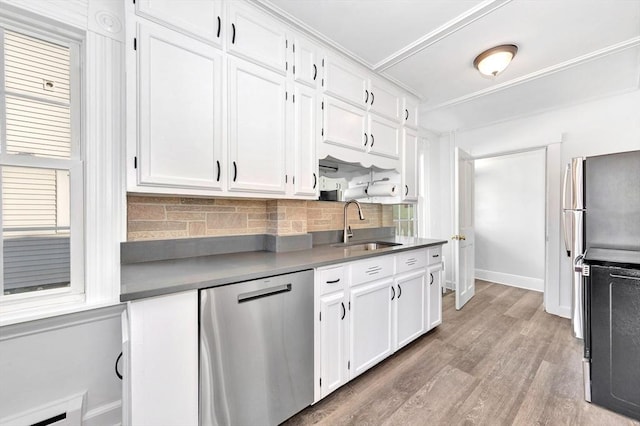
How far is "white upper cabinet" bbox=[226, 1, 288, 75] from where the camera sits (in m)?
1.64

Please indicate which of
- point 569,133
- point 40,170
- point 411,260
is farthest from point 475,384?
point 569,133

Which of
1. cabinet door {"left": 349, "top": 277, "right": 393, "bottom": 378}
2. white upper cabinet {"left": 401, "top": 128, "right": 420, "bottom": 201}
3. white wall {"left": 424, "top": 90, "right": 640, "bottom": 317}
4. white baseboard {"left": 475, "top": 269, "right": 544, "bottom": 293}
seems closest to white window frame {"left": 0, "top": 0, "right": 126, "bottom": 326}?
cabinet door {"left": 349, "top": 277, "right": 393, "bottom": 378}

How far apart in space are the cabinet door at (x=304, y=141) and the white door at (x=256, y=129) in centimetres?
10

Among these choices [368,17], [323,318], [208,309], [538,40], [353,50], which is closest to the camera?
[208,309]

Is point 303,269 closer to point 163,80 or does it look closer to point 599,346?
point 163,80

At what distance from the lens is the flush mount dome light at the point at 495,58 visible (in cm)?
207

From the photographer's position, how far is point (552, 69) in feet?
7.84

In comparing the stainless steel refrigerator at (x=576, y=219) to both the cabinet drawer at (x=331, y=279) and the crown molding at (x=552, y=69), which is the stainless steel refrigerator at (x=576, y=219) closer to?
the crown molding at (x=552, y=69)

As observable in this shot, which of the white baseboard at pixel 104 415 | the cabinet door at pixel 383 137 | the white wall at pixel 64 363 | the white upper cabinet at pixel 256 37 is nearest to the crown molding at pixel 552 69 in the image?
the cabinet door at pixel 383 137

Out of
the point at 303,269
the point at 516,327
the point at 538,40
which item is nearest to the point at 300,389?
the point at 303,269

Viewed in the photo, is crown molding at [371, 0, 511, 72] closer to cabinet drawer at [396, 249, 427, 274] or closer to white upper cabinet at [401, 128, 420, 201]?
white upper cabinet at [401, 128, 420, 201]

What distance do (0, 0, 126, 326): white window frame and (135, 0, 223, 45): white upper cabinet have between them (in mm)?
206

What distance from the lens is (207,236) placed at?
1.85 m

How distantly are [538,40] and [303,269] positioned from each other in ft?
8.00
